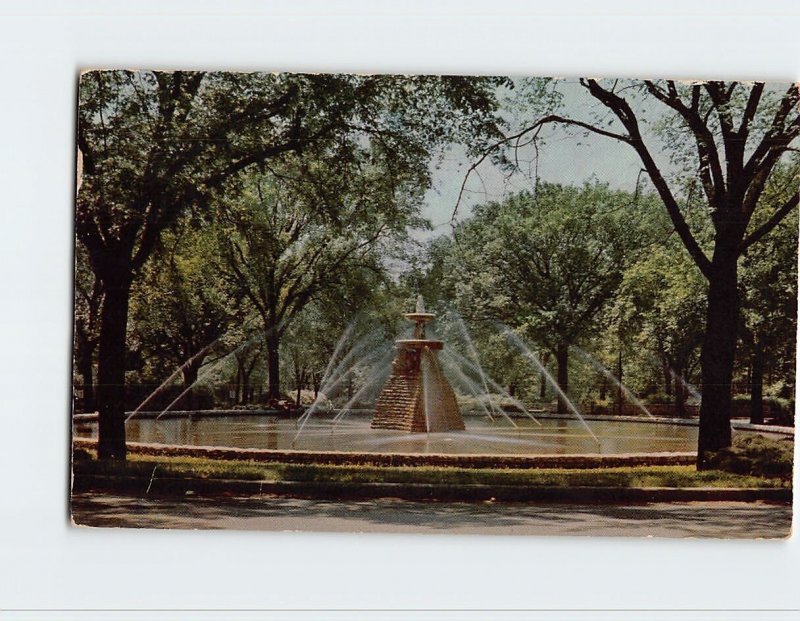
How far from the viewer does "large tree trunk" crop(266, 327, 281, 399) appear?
11.1 metres

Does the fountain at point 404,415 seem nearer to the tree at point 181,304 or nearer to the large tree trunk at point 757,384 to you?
the tree at point 181,304

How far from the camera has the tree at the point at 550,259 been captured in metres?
11.0

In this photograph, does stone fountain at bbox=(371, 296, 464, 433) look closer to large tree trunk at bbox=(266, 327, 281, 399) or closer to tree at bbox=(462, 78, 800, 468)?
large tree trunk at bbox=(266, 327, 281, 399)

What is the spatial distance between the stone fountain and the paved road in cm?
90

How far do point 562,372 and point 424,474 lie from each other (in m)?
1.99

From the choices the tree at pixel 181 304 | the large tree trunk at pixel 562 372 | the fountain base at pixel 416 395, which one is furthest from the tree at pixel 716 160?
the tree at pixel 181 304

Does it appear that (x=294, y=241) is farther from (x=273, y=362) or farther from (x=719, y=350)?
(x=719, y=350)

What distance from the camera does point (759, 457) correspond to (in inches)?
436

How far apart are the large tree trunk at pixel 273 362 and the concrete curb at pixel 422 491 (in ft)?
3.41

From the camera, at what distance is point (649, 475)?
1099 cm

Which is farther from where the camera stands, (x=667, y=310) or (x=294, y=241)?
(x=294, y=241)

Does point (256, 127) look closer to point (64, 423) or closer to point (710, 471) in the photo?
point (64, 423)

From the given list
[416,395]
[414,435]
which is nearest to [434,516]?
[414,435]

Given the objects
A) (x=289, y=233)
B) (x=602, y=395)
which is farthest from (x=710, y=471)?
(x=289, y=233)
